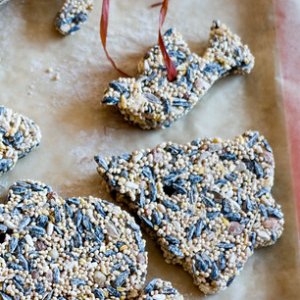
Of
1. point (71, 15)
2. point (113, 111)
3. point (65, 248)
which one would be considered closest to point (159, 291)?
point (65, 248)

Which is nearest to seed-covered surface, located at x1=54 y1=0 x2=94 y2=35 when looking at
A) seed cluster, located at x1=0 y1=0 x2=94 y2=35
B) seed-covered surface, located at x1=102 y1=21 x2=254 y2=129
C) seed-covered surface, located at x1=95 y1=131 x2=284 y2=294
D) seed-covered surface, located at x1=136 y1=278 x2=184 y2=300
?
seed cluster, located at x1=0 y1=0 x2=94 y2=35

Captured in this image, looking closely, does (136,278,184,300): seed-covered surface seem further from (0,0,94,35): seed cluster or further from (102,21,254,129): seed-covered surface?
(0,0,94,35): seed cluster

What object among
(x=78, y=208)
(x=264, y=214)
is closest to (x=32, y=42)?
(x=78, y=208)

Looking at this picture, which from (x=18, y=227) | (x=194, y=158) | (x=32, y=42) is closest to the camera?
(x=18, y=227)

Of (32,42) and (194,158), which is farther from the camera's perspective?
(32,42)

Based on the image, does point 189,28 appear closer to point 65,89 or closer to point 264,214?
point 65,89

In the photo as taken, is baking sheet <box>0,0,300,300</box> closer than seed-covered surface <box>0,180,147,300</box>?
No

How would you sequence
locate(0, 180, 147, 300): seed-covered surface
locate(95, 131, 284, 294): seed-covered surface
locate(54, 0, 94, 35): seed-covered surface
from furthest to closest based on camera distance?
locate(54, 0, 94, 35): seed-covered surface
locate(95, 131, 284, 294): seed-covered surface
locate(0, 180, 147, 300): seed-covered surface
